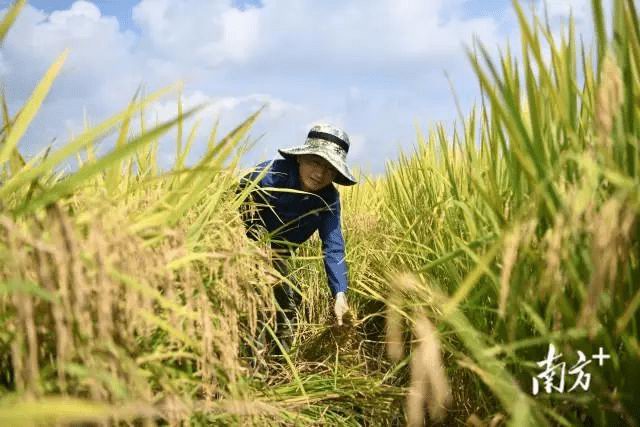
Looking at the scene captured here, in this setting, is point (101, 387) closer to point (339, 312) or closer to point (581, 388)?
point (581, 388)

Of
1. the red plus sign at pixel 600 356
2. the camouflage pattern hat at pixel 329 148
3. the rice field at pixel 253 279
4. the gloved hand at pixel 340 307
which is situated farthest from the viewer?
the camouflage pattern hat at pixel 329 148

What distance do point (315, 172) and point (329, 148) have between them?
132 millimetres

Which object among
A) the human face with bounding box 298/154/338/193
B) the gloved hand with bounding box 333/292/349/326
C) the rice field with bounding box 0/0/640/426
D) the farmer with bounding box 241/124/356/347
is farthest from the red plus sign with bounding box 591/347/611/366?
the human face with bounding box 298/154/338/193

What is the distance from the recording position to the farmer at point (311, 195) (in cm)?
253

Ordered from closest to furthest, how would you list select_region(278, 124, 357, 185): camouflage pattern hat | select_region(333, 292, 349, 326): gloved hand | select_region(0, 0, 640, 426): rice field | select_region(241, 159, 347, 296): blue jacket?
select_region(0, 0, 640, 426): rice field, select_region(333, 292, 349, 326): gloved hand, select_region(278, 124, 357, 185): camouflage pattern hat, select_region(241, 159, 347, 296): blue jacket

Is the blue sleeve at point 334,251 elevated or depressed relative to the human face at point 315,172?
depressed

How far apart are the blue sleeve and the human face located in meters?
0.15

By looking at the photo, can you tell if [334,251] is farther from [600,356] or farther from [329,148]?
[600,356]

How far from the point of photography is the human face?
8.45 feet

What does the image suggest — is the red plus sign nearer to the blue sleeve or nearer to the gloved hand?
the gloved hand

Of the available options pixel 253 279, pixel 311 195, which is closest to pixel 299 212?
pixel 311 195

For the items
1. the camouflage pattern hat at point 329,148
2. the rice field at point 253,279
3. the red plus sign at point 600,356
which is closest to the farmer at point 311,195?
the camouflage pattern hat at point 329,148

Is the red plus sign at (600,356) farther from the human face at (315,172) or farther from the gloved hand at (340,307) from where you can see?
the human face at (315,172)

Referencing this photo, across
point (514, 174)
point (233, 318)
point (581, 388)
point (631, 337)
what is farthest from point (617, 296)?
point (233, 318)
